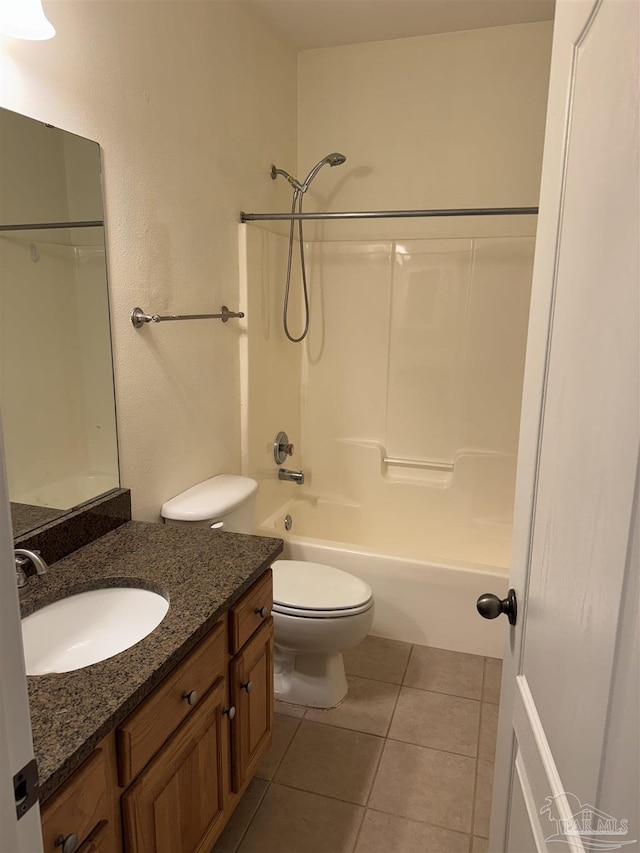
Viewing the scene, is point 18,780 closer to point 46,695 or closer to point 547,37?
point 46,695

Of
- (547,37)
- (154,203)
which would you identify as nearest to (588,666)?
(154,203)

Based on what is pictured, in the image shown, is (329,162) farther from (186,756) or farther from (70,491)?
(186,756)

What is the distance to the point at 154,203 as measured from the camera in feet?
6.19

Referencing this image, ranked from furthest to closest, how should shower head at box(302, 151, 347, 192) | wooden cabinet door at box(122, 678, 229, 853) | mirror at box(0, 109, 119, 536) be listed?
shower head at box(302, 151, 347, 192) → mirror at box(0, 109, 119, 536) → wooden cabinet door at box(122, 678, 229, 853)

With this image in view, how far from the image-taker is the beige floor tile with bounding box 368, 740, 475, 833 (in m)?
1.79

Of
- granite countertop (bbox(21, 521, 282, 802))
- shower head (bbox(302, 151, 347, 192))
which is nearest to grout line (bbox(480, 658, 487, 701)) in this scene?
granite countertop (bbox(21, 521, 282, 802))

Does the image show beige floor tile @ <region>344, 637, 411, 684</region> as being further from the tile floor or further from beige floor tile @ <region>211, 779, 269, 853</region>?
beige floor tile @ <region>211, 779, 269, 853</region>

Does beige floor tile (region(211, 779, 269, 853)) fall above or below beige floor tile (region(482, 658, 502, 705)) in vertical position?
below

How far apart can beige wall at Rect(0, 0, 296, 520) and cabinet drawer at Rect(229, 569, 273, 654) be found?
0.54 m

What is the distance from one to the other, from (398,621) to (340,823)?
38.8 inches

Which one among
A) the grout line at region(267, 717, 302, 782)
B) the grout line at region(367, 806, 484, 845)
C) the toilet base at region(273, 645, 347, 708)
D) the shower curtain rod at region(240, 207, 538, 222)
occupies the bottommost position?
the grout line at region(367, 806, 484, 845)

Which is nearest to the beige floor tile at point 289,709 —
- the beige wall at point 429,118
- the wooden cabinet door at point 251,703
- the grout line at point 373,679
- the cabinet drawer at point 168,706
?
the grout line at point 373,679

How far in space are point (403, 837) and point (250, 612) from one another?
2.68 feet

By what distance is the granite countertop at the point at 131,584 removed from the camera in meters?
0.96
